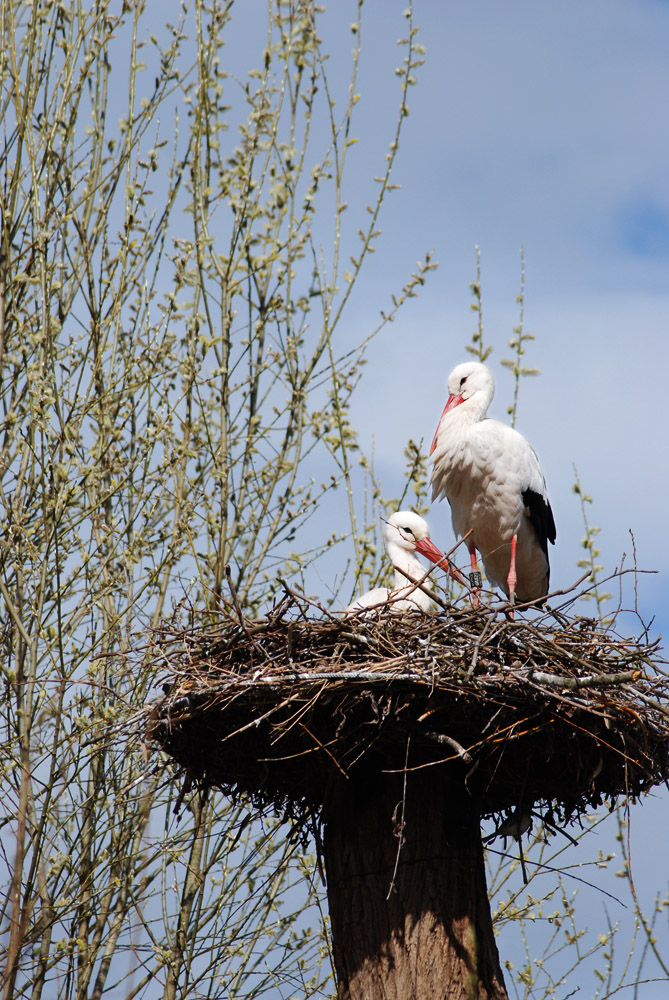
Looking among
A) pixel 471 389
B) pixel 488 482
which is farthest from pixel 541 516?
pixel 471 389

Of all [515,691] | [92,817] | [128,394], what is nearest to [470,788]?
[515,691]

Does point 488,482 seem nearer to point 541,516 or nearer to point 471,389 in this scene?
point 541,516

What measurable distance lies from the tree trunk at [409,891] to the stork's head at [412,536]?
6.55 feet

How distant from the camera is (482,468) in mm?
6680

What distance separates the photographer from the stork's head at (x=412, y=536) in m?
6.50

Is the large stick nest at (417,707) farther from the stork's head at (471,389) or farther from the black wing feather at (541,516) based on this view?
the stork's head at (471,389)

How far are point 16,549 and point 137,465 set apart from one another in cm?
86

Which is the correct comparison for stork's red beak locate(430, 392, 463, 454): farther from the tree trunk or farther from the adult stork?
the tree trunk

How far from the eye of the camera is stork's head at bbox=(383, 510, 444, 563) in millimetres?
6496

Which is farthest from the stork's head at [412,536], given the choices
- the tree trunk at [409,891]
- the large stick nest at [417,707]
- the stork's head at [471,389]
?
the tree trunk at [409,891]

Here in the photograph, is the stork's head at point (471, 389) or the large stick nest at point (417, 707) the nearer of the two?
the large stick nest at point (417, 707)

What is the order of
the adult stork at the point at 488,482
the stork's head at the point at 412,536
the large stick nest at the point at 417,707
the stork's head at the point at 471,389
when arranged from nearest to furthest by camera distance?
the large stick nest at the point at 417,707, the stork's head at the point at 412,536, the adult stork at the point at 488,482, the stork's head at the point at 471,389

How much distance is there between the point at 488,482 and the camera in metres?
6.70

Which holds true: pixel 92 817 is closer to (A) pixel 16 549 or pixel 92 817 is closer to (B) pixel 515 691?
(A) pixel 16 549
